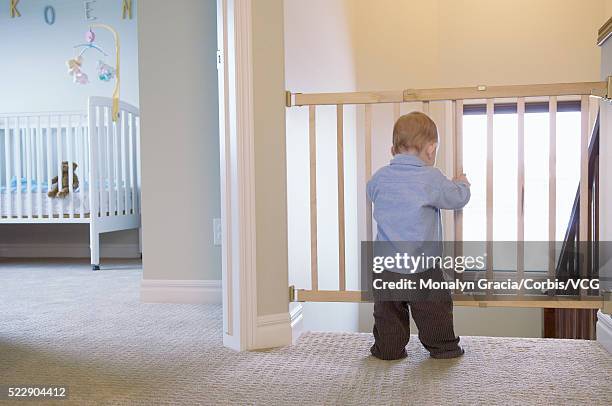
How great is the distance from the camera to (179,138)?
275 centimetres

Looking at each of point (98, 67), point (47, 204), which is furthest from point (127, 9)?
point (47, 204)

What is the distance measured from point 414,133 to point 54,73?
151 inches

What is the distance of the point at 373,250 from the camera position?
1.91 meters

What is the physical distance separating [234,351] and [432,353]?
0.57 meters

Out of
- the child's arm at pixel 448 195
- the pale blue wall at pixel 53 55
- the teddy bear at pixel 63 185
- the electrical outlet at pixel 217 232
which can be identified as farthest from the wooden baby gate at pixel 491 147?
the pale blue wall at pixel 53 55

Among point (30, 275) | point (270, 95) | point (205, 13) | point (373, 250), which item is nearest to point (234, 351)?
point (373, 250)

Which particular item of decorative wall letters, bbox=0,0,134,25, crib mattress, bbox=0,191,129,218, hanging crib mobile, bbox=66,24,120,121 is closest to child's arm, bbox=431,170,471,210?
crib mattress, bbox=0,191,129,218

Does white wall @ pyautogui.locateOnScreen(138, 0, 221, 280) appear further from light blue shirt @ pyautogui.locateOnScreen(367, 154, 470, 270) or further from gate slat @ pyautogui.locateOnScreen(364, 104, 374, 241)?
light blue shirt @ pyautogui.locateOnScreen(367, 154, 470, 270)

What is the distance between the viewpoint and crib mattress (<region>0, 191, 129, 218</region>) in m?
4.06

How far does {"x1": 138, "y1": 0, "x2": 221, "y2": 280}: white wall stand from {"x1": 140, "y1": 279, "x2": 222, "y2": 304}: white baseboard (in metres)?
0.03

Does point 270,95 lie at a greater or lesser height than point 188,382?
greater

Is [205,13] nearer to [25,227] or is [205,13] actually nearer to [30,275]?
[30,275]

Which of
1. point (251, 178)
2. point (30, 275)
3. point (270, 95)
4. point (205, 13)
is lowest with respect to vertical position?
point (30, 275)

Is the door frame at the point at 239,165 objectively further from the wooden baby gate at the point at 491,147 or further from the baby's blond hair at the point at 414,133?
the baby's blond hair at the point at 414,133
